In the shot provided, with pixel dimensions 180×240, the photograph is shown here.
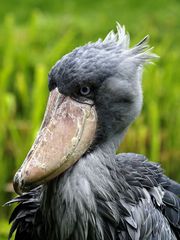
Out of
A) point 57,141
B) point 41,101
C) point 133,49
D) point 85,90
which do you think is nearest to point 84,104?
point 85,90

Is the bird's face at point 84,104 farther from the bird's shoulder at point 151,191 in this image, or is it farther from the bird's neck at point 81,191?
the bird's shoulder at point 151,191

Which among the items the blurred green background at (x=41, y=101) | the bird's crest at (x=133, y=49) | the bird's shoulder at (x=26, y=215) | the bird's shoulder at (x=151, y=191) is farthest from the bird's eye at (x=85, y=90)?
the blurred green background at (x=41, y=101)

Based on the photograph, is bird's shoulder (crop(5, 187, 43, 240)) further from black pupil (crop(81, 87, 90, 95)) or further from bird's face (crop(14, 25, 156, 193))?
black pupil (crop(81, 87, 90, 95))

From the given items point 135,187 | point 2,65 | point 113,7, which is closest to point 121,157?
point 135,187

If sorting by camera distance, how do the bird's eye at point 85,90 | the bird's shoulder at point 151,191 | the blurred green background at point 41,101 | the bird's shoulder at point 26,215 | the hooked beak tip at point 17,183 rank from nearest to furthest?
1. the hooked beak tip at point 17,183
2. the bird's eye at point 85,90
3. the bird's shoulder at point 151,191
4. the bird's shoulder at point 26,215
5. the blurred green background at point 41,101

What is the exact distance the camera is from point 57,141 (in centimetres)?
311

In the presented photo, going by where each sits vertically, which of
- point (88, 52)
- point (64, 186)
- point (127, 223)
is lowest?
point (127, 223)

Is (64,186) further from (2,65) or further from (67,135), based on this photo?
(2,65)

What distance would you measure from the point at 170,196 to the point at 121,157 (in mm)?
276

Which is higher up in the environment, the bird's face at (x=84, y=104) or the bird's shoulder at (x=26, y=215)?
the bird's face at (x=84, y=104)

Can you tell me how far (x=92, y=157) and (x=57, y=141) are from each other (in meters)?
0.19

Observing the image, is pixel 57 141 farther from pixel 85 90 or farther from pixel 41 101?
pixel 41 101

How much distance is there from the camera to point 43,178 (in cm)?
305

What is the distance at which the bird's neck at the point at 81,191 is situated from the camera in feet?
10.5
